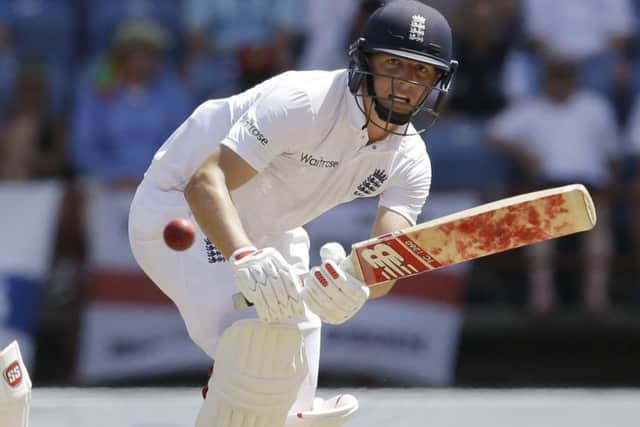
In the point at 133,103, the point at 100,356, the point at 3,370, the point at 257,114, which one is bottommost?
the point at 100,356

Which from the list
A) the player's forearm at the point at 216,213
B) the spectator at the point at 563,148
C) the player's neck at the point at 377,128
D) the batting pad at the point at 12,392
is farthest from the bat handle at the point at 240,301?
the spectator at the point at 563,148

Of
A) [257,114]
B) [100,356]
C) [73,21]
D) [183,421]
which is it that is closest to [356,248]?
[257,114]

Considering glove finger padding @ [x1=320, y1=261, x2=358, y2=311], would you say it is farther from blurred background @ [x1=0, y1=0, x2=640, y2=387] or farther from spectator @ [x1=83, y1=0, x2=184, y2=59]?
spectator @ [x1=83, y1=0, x2=184, y2=59]

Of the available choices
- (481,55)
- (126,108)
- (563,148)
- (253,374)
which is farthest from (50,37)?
(253,374)

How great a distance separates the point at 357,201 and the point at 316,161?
314cm

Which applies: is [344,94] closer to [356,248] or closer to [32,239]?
[356,248]

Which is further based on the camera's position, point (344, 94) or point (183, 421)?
point (183, 421)

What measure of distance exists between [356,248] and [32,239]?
13.0 feet

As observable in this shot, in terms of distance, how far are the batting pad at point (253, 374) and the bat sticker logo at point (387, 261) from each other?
308mm

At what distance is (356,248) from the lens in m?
3.23

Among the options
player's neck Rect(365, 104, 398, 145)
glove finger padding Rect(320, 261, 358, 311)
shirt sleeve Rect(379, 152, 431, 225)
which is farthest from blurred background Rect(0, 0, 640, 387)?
glove finger padding Rect(320, 261, 358, 311)

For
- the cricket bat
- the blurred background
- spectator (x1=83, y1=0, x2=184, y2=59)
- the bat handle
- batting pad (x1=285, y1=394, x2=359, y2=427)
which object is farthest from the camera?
spectator (x1=83, y1=0, x2=184, y2=59)

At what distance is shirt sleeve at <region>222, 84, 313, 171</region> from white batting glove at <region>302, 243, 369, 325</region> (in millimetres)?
421

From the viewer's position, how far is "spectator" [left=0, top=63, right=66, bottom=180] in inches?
283
